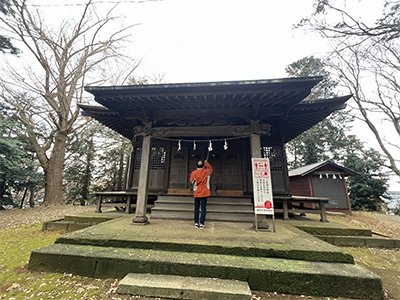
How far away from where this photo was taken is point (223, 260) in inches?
109

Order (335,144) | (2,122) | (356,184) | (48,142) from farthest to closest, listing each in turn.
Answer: (335,144), (356,184), (48,142), (2,122)

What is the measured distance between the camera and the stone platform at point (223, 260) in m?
2.44

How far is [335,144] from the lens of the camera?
1828cm

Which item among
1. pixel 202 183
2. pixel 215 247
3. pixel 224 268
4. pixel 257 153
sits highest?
pixel 257 153

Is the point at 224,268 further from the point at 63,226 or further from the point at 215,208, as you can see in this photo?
the point at 63,226

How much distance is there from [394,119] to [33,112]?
25.6m

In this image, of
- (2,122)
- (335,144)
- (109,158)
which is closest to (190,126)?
(2,122)

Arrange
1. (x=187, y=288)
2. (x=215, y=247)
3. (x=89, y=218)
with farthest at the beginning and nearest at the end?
(x=89, y=218) → (x=215, y=247) → (x=187, y=288)

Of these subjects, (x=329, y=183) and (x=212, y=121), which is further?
(x=329, y=183)

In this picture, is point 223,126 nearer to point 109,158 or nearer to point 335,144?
point 109,158

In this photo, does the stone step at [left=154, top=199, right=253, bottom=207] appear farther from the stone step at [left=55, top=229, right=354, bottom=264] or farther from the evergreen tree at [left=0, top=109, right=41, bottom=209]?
the evergreen tree at [left=0, top=109, right=41, bottom=209]

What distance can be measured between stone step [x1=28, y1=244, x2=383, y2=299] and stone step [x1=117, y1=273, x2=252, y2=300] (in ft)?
0.47

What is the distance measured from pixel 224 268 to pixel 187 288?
646 millimetres

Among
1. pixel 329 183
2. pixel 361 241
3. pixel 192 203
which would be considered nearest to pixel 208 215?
pixel 192 203
